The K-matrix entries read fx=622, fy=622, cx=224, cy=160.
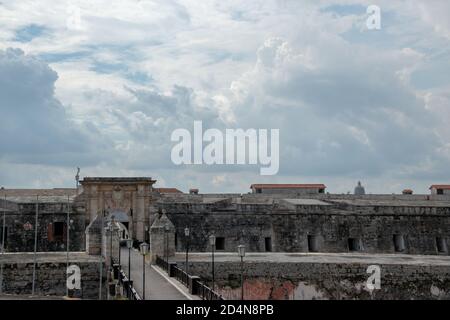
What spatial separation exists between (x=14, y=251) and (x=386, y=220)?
2204cm

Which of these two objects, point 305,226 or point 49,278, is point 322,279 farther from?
point 49,278

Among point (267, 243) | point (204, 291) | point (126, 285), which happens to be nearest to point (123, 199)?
point (267, 243)

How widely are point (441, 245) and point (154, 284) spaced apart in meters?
22.2

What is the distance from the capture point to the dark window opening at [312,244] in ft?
123

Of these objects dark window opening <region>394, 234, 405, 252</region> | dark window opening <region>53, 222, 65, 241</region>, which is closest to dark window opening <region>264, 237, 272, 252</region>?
dark window opening <region>394, 234, 405, 252</region>

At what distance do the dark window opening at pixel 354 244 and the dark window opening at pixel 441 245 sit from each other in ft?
16.8

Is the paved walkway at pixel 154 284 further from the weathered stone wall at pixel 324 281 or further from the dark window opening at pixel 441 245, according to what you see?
the dark window opening at pixel 441 245

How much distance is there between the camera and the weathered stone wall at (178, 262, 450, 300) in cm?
2908

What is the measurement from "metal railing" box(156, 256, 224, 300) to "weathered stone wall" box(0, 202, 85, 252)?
8.86 meters
